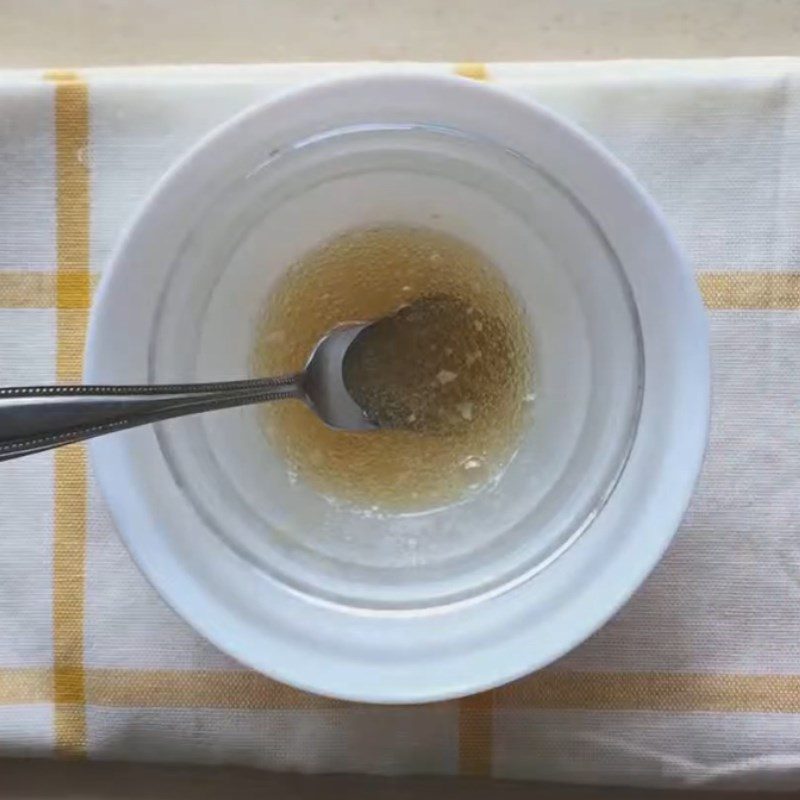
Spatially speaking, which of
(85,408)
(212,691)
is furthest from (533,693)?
(85,408)

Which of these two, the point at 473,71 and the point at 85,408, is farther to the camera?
the point at 473,71

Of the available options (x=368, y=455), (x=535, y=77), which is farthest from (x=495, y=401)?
(x=535, y=77)

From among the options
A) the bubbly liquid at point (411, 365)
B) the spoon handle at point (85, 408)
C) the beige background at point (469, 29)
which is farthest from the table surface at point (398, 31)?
the spoon handle at point (85, 408)

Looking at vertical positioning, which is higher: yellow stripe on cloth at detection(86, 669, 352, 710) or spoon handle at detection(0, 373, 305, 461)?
spoon handle at detection(0, 373, 305, 461)

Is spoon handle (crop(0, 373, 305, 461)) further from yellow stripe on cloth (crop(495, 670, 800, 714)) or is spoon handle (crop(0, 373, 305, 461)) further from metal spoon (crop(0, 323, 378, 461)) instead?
yellow stripe on cloth (crop(495, 670, 800, 714))

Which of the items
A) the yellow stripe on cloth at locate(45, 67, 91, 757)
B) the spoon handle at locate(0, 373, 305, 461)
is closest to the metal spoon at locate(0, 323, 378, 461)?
the spoon handle at locate(0, 373, 305, 461)

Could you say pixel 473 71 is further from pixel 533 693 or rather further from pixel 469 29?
pixel 533 693

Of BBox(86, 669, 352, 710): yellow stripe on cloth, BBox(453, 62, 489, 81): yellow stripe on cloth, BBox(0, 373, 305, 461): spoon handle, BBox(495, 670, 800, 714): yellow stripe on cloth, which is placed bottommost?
BBox(495, 670, 800, 714): yellow stripe on cloth

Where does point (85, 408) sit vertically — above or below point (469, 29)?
below
